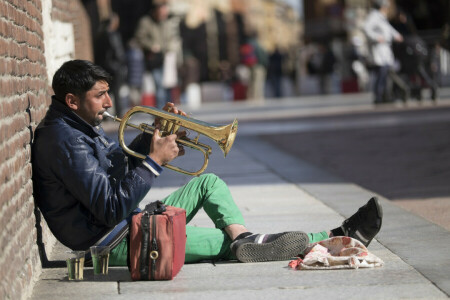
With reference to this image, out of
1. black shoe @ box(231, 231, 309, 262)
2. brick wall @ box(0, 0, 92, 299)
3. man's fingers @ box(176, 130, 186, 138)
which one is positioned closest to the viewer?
brick wall @ box(0, 0, 92, 299)

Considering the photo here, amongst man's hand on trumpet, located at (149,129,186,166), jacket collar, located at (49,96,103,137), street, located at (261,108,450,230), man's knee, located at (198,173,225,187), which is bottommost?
street, located at (261,108,450,230)

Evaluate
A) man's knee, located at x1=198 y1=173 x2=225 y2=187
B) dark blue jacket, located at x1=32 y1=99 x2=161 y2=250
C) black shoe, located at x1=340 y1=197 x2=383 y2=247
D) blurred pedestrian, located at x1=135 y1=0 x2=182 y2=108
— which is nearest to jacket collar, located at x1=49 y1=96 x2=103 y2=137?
dark blue jacket, located at x1=32 y1=99 x2=161 y2=250

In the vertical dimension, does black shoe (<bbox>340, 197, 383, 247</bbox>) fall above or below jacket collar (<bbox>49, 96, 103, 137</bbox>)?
below

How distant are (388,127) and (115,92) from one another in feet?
17.3

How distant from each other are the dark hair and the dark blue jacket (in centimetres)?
9

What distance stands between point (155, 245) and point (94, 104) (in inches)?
29.8

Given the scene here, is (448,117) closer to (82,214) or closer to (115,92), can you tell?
(115,92)

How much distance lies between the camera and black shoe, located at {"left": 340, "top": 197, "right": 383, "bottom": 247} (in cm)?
562

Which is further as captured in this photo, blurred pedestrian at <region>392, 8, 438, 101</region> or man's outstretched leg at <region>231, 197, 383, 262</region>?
blurred pedestrian at <region>392, 8, 438, 101</region>

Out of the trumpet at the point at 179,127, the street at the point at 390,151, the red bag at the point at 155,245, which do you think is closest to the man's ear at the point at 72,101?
the trumpet at the point at 179,127

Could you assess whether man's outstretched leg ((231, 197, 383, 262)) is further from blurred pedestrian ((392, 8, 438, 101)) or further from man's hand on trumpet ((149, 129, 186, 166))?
blurred pedestrian ((392, 8, 438, 101))

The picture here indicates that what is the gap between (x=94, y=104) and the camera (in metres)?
5.28

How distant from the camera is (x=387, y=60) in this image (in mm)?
19484

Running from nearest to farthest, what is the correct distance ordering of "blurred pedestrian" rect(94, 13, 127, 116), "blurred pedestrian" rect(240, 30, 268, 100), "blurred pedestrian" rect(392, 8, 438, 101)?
"blurred pedestrian" rect(94, 13, 127, 116)
"blurred pedestrian" rect(392, 8, 438, 101)
"blurred pedestrian" rect(240, 30, 268, 100)
